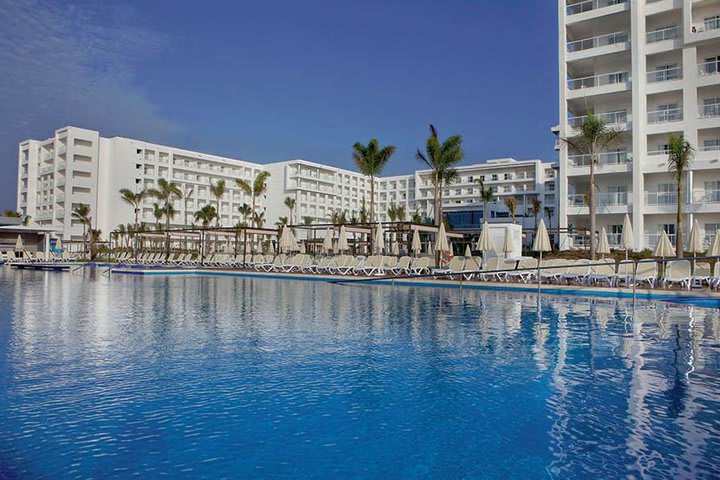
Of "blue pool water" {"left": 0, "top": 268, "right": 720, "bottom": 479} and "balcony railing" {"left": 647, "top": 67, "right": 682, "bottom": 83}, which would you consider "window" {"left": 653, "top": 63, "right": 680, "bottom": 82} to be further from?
"blue pool water" {"left": 0, "top": 268, "right": 720, "bottom": 479}

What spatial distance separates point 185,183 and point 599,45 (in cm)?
5388

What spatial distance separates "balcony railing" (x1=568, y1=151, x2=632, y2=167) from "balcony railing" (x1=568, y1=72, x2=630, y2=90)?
4.41 m

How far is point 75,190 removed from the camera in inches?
2446

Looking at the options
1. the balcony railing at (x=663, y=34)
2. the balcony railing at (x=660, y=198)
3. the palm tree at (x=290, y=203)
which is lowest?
the balcony railing at (x=660, y=198)

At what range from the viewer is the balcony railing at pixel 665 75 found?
29.5m

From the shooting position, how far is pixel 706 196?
28219mm

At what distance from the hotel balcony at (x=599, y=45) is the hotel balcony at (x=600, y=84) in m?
1.37

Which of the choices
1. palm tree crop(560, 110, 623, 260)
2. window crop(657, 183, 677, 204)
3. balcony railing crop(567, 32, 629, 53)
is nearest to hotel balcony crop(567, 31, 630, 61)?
balcony railing crop(567, 32, 629, 53)

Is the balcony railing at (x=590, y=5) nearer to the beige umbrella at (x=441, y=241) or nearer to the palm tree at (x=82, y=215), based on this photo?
the beige umbrella at (x=441, y=241)

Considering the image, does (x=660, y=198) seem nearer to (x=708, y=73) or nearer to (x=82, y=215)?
(x=708, y=73)

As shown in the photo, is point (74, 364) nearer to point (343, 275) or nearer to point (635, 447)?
point (635, 447)

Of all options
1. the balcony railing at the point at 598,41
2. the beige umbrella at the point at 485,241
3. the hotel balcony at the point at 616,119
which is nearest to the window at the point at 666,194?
the hotel balcony at the point at 616,119

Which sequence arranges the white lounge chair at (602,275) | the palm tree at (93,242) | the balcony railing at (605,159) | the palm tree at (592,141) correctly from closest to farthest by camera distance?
the white lounge chair at (602,275) → the palm tree at (592,141) → the balcony railing at (605,159) → the palm tree at (93,242)

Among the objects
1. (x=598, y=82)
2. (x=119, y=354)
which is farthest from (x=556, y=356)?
(x=598, y=82)
